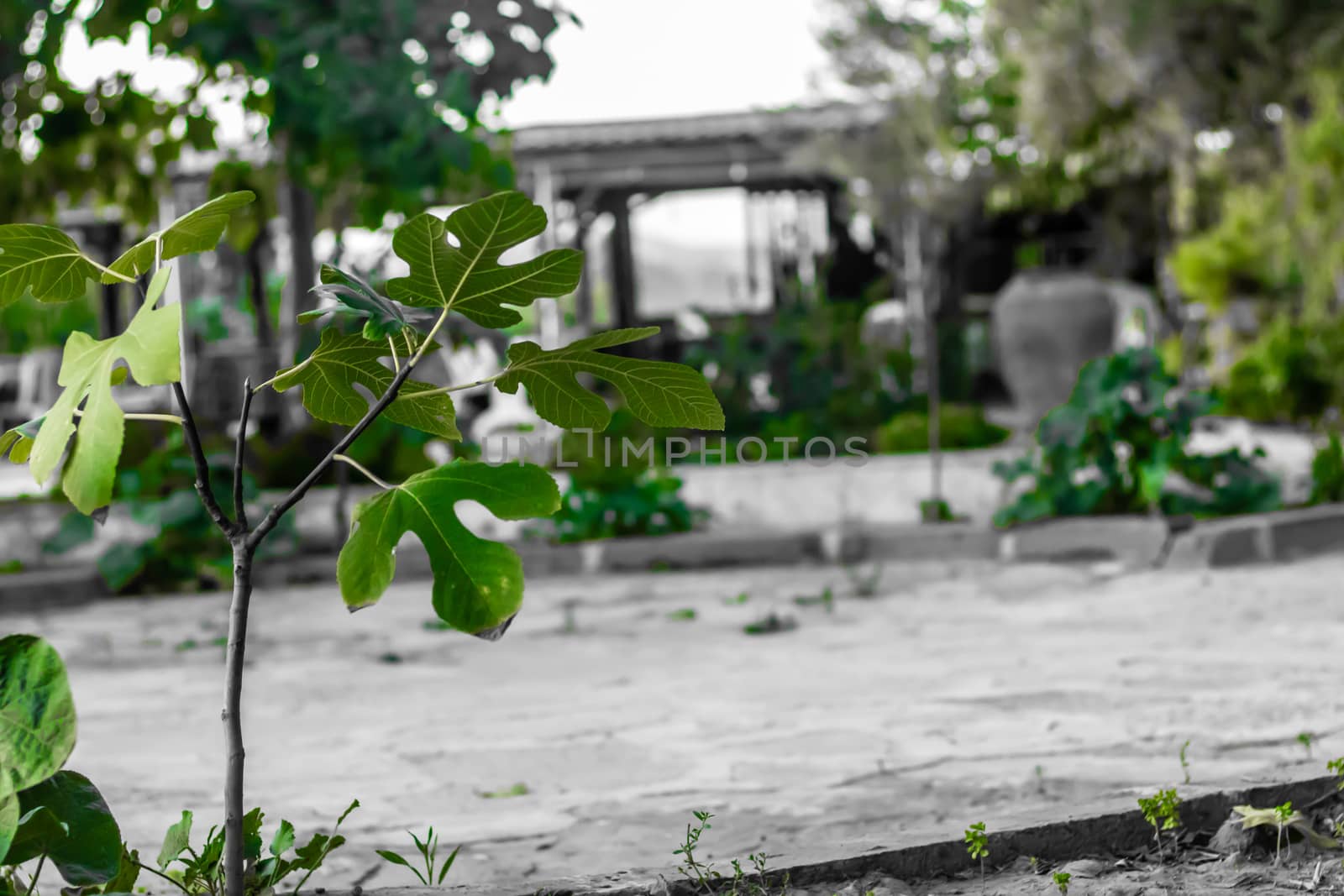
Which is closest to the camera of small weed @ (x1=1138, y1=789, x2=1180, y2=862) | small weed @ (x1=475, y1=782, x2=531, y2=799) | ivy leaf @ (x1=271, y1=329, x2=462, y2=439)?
ivy leaf @ (x1=271, y1=329, x2=462, y2=439)

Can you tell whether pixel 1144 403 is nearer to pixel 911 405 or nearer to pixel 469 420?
pixel 911 405

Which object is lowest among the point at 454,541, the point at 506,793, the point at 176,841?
the point at 506,793

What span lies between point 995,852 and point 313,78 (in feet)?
15.7

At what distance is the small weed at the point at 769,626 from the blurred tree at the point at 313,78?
7.65 ft

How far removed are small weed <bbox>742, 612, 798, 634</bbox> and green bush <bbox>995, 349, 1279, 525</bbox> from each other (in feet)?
5.66

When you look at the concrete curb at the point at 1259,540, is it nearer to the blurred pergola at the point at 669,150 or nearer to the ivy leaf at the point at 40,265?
the ivy leaf at the point at 40,265

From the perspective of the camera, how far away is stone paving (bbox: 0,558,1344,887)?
2.92 meters

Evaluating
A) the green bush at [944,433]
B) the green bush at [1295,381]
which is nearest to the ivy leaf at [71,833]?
the green bush at [944,433]

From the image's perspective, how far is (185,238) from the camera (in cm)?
174

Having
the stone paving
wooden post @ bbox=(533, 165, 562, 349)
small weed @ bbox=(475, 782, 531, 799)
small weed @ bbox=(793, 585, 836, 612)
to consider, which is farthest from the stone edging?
wooden post @ bbox=(533, 165, 562, 349)

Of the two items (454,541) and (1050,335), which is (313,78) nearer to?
(454,541)

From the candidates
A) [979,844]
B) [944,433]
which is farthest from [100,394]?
[944,433]

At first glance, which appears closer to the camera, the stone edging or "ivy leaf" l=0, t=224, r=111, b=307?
"ivy leaf" l=0, t=224, r=111, b=307

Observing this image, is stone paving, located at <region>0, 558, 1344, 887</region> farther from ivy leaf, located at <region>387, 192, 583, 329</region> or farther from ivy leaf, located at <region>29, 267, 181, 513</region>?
ivy leaf, located at <region>29, 267, 181, 513</region>
